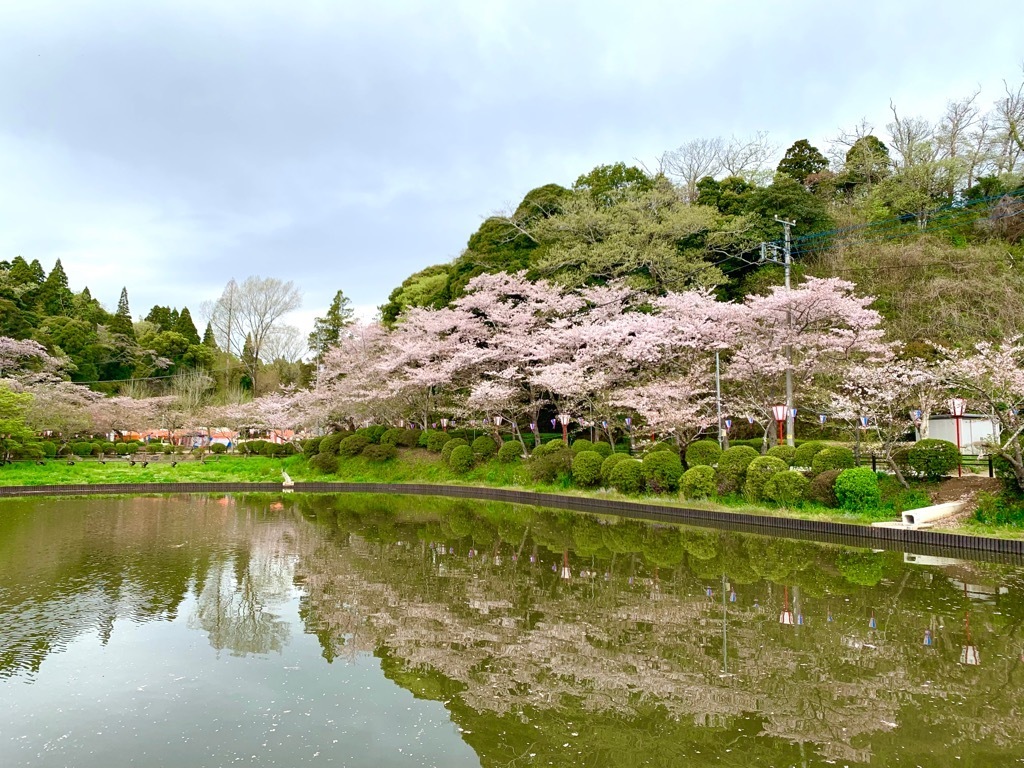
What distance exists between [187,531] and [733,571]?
11.7 m

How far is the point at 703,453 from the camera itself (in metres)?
16.6

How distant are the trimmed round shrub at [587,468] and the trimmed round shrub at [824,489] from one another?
648 cm

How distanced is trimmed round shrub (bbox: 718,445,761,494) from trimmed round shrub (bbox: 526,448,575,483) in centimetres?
557

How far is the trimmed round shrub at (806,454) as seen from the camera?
14.1 metres

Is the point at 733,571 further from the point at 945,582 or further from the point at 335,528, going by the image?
the point at 335,528

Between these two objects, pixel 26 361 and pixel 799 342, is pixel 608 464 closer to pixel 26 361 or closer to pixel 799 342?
pixel 799 342

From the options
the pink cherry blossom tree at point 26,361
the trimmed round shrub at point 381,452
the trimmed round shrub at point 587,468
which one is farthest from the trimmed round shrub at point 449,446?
the pink cherry blossom tree at point 26,361

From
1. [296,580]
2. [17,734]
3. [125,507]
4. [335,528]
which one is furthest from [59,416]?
[17,734]

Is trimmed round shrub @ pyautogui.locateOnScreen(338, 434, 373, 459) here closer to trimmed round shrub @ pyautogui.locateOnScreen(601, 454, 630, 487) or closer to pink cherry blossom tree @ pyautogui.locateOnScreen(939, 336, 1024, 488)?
trimmed round shrub @ pyautogui.locateOnScreen(601, 454, 630, 487)

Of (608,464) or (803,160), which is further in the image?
(803,160)

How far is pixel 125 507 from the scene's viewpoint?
19188mm

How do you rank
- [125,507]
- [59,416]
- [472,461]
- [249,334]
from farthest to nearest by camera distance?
[249,334]
[59,416]
[472,461]
[125,507]

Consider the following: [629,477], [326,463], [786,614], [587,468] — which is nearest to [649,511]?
[629,477]

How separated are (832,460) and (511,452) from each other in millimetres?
12090
